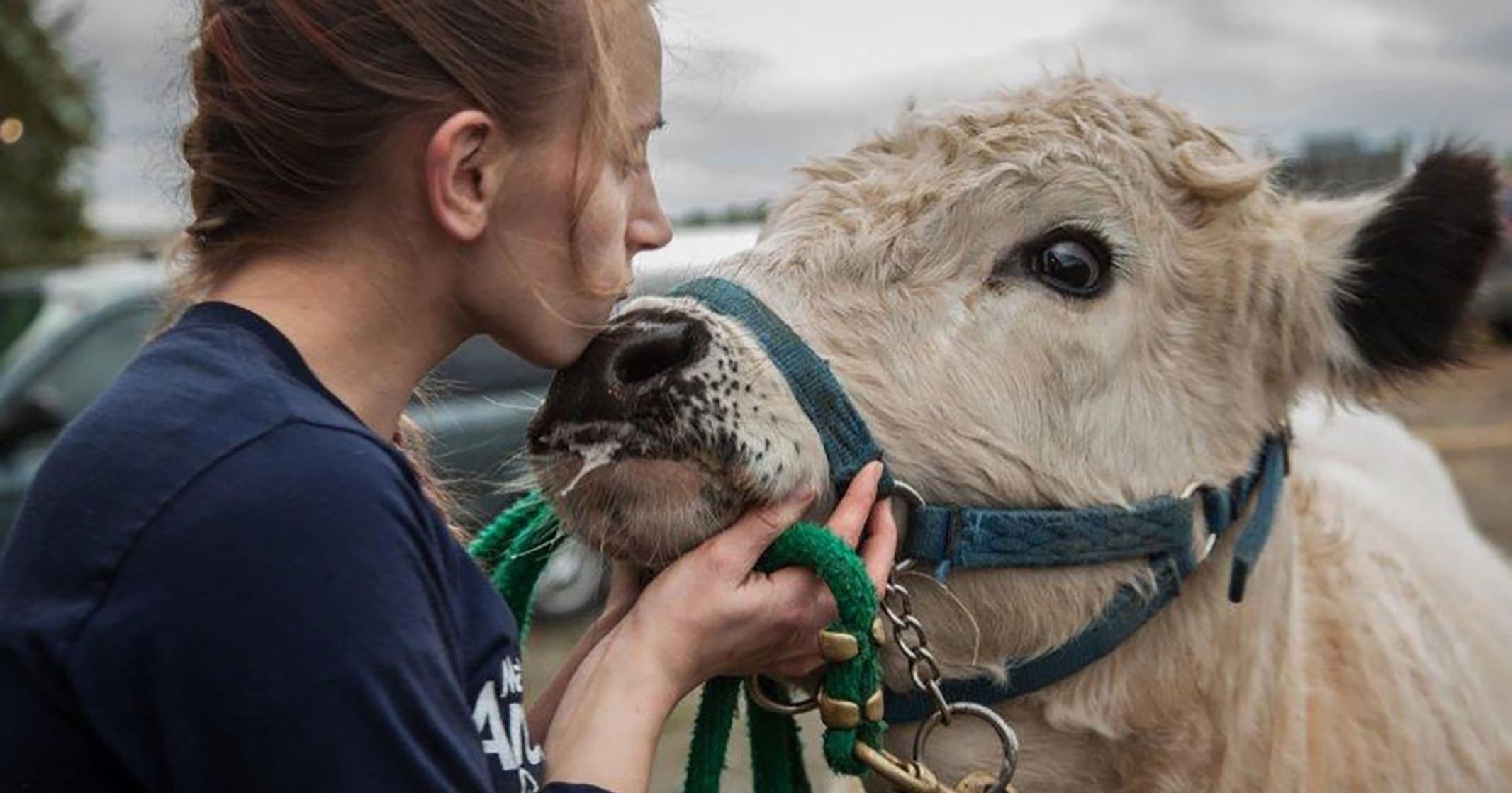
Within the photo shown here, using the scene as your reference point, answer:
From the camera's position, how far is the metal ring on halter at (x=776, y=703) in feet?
6.37

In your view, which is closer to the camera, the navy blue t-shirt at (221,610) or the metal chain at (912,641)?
the navy blue t-shirt at (221,610)

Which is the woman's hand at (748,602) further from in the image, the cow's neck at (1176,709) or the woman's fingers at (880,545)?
the cow's neck at (1176,709)

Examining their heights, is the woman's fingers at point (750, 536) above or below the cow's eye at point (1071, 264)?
below

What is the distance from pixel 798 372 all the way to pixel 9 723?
0.99 meters

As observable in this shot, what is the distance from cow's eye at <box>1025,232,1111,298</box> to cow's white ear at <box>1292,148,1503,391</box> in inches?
18.3

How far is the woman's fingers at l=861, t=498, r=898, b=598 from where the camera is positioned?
1801 millimetres

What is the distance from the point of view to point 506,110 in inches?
58.1

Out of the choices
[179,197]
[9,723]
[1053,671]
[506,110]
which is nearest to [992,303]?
[1053,671]

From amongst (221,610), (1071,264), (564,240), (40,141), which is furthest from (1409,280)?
(40,141)

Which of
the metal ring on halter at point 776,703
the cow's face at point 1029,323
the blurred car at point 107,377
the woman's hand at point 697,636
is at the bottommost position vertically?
the blurred car at point 107,377

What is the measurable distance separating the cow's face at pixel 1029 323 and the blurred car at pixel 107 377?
368cm

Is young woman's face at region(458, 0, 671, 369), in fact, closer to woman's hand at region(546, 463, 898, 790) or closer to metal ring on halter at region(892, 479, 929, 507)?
woman's hand at region(546, 463, 898, 790)

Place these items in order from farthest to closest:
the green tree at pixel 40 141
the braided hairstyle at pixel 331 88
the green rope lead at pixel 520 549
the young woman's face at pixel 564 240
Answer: the green tree at pixel 40 141, the green rope lead at pixel 520 549, the young woman's face at pixel 564 240, the braided hairstyle at pixel 331 88

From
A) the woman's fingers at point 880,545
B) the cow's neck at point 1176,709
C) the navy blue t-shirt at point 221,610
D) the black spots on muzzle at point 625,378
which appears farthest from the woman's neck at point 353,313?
the cow's neck at point 1176,709
